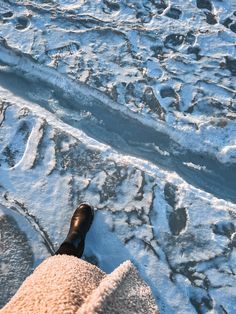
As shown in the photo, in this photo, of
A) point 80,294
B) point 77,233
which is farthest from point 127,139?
point 80,294

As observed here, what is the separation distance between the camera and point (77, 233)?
8.77ft

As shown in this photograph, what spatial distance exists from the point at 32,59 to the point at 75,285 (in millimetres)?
2287

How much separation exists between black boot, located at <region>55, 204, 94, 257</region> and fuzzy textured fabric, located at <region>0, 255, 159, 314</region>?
48cm

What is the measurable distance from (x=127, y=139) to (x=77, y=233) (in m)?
0.89

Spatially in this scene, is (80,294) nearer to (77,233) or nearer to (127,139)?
(77,233)

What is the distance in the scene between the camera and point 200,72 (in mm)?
3510

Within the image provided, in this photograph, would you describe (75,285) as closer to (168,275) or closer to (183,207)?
(168,275)

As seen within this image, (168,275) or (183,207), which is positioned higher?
(183,207)

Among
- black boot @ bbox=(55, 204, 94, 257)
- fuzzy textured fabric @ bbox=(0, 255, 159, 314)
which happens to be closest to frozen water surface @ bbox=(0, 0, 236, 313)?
black boot @ bbox=(55, 204, 94, 257)

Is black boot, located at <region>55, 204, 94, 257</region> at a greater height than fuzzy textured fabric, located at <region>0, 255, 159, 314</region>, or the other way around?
fuzzy textured fabric, located at <region>0, 255, 159, 314</region>

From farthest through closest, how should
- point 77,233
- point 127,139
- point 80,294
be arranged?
point 127,139, point 77,233, point 80,294

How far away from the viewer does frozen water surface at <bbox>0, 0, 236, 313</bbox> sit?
107 inches

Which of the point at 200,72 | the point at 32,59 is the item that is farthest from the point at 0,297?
the point at 200,72

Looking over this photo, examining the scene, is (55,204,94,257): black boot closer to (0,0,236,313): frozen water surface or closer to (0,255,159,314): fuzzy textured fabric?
(0,0,236,313): frozen water surface
